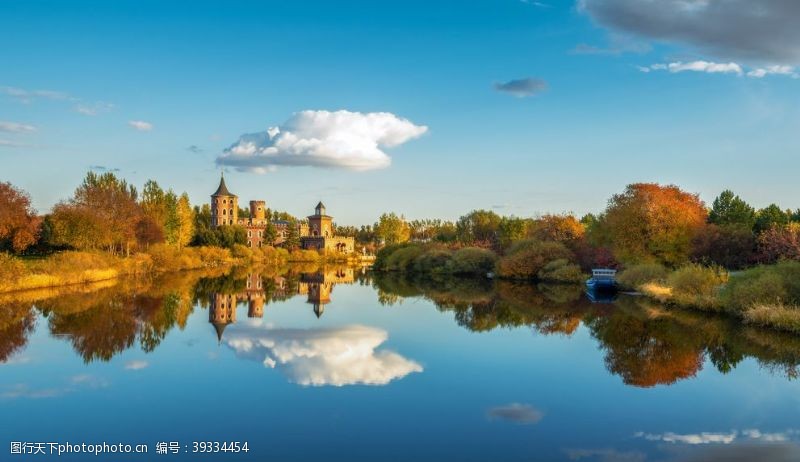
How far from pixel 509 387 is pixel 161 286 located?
32.5 metres

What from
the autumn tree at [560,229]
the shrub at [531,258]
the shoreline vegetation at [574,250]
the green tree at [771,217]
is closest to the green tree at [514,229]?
the shoreline vegetation at [574,250]

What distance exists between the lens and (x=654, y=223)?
124 ft

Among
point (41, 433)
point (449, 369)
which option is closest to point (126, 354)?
point (41, 433)

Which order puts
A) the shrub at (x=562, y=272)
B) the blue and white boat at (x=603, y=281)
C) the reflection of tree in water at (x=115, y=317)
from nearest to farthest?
the reflection of tree in water at (x=115, y=317) < the blue and white boat at (x=603, y=281) < the shrub at (x=562, y=272)

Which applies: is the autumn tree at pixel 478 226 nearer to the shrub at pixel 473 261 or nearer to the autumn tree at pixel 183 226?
the shrub at pixel 473 261

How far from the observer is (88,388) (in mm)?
13336

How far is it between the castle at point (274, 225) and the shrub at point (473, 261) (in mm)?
46679

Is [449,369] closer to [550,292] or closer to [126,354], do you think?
[126,354]

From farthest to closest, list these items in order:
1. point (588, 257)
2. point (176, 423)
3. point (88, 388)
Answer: point (588, 257) → point (88, 388) → point (176, 423)

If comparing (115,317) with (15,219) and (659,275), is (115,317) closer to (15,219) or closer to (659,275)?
(15,219)

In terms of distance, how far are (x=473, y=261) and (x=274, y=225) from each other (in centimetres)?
6308

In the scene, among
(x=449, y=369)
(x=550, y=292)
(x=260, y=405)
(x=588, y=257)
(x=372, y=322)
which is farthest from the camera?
(x=588, y=257)

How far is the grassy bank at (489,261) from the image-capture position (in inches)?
1921

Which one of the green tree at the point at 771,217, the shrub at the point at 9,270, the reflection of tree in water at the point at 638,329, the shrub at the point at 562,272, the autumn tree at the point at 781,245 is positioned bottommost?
the reflection of tree in water at the point at 638,329
